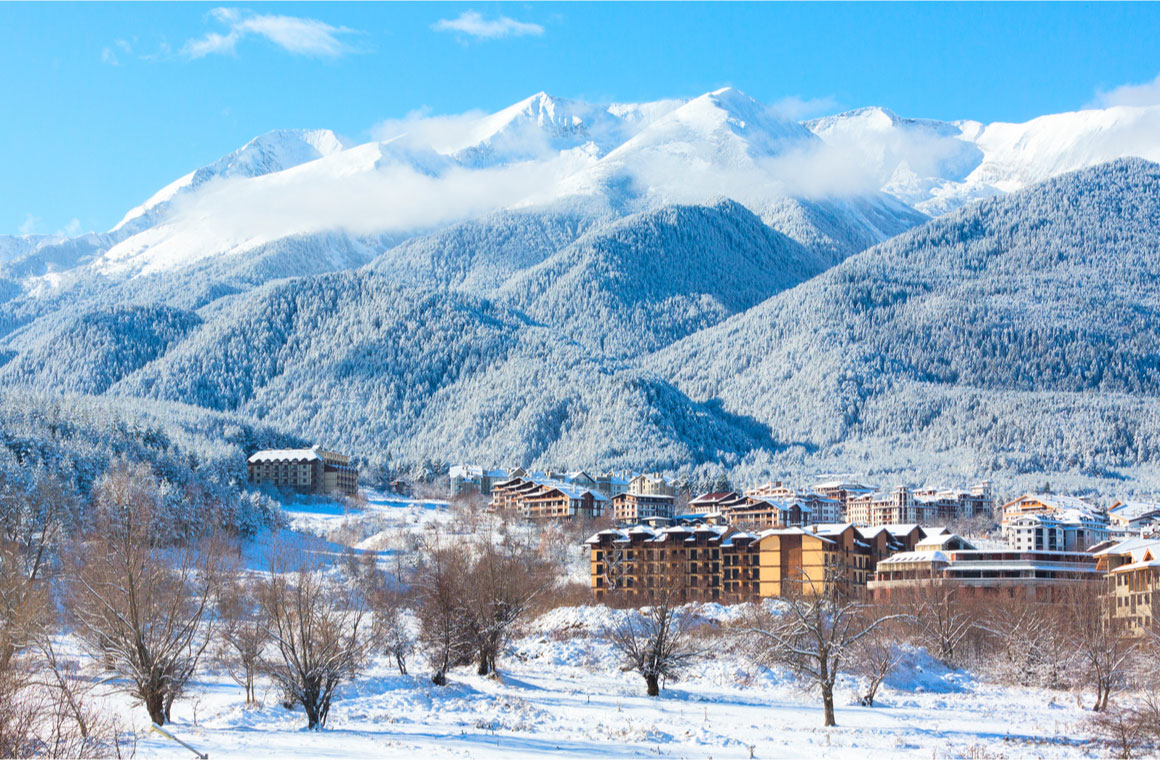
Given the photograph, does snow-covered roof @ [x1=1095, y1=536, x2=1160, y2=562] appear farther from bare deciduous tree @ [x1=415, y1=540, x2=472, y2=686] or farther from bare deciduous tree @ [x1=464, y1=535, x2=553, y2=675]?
bare deciduous tree @ [x1=415, y1=540, x2=472, y2=686]

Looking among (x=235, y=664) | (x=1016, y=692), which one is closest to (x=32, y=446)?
(x=235, y=664)

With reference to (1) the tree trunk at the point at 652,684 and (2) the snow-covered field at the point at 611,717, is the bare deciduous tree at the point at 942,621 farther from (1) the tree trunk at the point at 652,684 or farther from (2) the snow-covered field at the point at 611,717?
(1) the tree trunk at the point at 652,684

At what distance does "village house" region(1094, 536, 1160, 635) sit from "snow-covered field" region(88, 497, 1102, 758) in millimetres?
19698

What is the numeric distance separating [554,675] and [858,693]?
20162mm

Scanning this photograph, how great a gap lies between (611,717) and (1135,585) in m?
60.3

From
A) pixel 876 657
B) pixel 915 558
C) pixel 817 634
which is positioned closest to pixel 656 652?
pixel 876 657

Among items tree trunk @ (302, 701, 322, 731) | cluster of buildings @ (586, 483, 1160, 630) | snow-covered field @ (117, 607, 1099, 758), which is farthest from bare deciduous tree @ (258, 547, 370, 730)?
cluster of buildings @ (586, 483, 1160, 630)

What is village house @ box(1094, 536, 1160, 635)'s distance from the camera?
10025 centimetres

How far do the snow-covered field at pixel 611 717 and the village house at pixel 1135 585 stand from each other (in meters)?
19.7

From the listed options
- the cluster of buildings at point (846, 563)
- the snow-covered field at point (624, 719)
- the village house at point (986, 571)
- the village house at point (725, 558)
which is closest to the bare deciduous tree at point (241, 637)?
the snow-covered field at point (624, 719)

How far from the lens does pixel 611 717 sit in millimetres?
65250

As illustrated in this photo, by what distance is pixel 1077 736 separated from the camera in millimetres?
62656

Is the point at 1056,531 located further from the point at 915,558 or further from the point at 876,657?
the point at 876,657

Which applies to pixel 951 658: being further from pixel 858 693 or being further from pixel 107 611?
pixel 107 611
